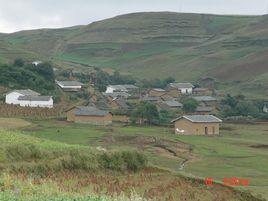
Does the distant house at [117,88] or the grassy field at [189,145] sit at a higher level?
the distant house at [117,88]

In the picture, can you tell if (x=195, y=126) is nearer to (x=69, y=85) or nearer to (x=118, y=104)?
(x=118, y=104)

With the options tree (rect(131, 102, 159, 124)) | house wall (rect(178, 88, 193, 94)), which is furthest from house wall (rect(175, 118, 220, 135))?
house wall (rect(178, 88, 193, 94))

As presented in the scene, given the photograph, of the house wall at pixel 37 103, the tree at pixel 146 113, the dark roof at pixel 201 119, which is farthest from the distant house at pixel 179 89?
the dark roof at pixel 201 119

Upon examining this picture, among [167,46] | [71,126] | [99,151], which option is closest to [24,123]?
[71,126]

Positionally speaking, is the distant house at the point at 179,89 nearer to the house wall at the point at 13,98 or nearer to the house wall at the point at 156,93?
the house wall at the point at 156,93

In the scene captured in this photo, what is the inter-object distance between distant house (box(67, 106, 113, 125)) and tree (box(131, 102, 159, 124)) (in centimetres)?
340

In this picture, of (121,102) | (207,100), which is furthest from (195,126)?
(207,100)

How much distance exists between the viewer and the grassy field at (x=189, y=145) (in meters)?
42.1

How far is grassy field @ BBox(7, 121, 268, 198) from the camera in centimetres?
4209

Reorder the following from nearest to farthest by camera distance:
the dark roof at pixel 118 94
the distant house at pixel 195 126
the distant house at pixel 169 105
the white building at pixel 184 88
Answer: the distant house at pixel 195 126 → the distant house at pixel 169 105 → the dark roof at pixel 118 94 → the white building at pixel 184 88

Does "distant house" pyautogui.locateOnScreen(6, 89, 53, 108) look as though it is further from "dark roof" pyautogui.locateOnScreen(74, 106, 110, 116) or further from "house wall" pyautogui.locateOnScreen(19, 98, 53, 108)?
"dark roof" pyautogui.locateOnScreen(74, 106, 110, 116)

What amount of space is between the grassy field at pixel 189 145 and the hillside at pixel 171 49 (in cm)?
5403

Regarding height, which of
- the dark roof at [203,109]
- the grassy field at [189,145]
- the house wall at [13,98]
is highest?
the house wall at [13,98]

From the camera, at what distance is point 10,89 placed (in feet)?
279
